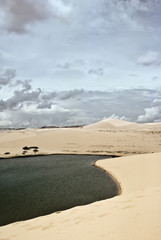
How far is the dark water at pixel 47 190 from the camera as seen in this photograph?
34.8 feet

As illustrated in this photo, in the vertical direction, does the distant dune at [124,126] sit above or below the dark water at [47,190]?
above

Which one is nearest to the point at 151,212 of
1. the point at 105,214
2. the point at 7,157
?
the point at 105,214

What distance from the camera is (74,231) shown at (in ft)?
18.2

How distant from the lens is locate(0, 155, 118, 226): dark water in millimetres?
10609

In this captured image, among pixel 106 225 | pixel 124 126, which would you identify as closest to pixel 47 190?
pixel 106 225

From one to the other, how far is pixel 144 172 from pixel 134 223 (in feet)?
37.9

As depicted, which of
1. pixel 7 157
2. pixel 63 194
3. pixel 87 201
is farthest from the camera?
pixel 7 157

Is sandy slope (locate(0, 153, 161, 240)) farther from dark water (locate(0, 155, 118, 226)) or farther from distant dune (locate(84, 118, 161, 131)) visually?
distant dune (locate(84, 118, 161, 131))

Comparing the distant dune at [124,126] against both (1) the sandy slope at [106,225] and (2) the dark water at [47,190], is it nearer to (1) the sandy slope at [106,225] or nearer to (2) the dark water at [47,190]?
(2) the dark water at [47,190]

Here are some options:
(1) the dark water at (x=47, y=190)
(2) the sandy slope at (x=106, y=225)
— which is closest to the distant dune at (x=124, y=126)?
(1) the dark water at (x=47, y=190)

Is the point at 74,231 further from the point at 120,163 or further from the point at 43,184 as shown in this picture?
the point at 120,163

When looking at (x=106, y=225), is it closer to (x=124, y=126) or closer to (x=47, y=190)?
(x=47, y=190)

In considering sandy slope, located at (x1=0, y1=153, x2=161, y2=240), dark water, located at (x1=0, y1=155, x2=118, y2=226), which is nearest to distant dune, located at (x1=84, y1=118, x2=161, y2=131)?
dark water, located at (x1=0, y1=155, x2=118, y2=226)

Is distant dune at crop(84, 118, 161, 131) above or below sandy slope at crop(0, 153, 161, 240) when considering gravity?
above
